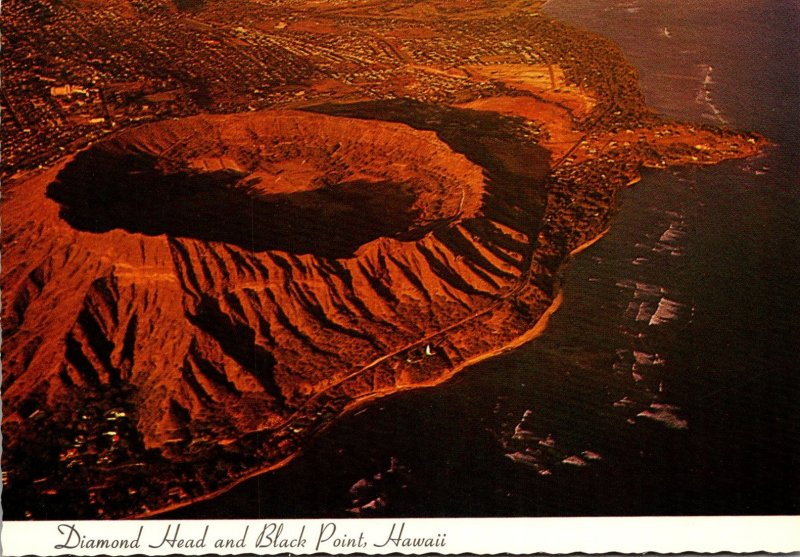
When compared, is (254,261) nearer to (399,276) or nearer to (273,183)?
(273,183)

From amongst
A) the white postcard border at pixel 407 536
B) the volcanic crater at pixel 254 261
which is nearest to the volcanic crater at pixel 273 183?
the volcanic crater at pixel 254 261

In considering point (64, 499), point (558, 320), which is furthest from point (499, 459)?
point (64, 499)

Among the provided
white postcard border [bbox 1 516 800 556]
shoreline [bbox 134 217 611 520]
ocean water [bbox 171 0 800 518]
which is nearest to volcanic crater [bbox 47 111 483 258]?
shoreline [bbox 134 217 611 520]

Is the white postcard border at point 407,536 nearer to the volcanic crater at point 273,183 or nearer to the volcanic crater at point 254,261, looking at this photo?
the volcanic crater at point 254,261

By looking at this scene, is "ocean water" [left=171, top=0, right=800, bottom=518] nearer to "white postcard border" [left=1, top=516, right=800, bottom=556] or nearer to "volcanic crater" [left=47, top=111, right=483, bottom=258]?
"white postcard border" [left=1, top=516, right=800, bottom=556]

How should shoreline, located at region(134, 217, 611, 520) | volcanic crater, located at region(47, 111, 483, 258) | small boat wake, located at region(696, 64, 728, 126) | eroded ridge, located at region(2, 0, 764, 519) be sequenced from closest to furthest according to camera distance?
shoreline, located at region(134, 217, 611, 520)
eroded ridge, located at region(2, 0, 764, 519)
volcanic crater, located at region(47, 111, 483, 258)
small boat wake, located at region(696, 64, 728, 126)

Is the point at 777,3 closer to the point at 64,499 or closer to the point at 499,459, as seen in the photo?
the point at 499,459
